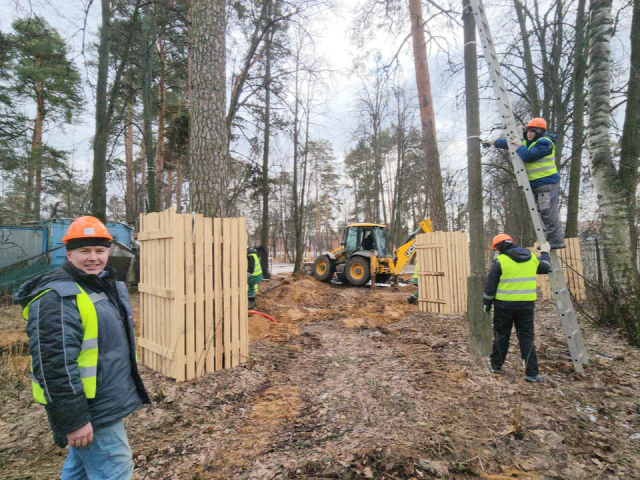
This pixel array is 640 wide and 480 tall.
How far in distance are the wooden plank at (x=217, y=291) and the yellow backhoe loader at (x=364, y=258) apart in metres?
9.47

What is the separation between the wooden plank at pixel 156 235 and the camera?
3691 mm

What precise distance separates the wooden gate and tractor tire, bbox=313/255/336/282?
712cm

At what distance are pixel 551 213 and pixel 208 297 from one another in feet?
13.7

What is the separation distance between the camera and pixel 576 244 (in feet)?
29.2

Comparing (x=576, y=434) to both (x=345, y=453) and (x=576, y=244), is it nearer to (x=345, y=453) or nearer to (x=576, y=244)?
(x=345, y=453)

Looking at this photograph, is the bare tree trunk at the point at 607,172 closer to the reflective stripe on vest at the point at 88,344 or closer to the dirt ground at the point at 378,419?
the dirt ground at the point at 378,419

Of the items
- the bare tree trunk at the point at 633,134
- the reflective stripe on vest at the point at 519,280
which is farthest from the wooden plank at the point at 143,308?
the bare tree trunk at the point at 633,134

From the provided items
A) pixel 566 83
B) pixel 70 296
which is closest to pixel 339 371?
pixel 70 296

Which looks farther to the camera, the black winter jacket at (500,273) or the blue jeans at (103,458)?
the black winter jacket at (500,273)

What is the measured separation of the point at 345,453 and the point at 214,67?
4970mm

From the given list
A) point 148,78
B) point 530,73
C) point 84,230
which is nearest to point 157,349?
point 84,230

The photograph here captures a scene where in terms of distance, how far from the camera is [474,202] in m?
4.35

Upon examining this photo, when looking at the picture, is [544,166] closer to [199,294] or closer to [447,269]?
[447,269]

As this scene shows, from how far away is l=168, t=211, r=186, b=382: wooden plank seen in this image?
3.61m
